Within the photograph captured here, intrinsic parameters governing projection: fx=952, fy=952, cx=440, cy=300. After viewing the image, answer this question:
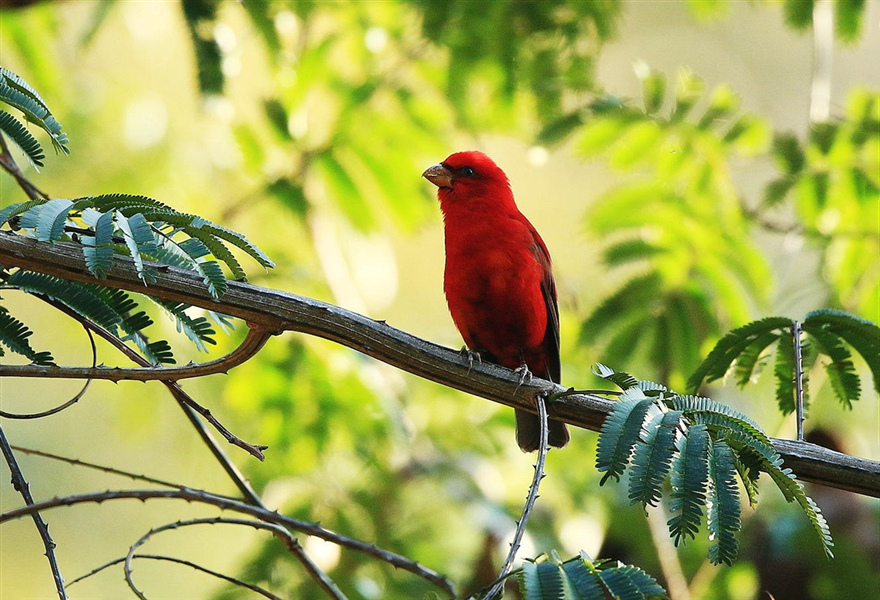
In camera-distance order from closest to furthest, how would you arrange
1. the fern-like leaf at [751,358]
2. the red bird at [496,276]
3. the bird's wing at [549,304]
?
the fern-like leaf at [751,358], the red bird at [496,276], the bird's wing at [549,304]

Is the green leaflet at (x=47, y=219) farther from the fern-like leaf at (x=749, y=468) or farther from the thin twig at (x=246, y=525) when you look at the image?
the fern-like leaf at (x=749, y=468)

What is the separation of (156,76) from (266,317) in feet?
33.3

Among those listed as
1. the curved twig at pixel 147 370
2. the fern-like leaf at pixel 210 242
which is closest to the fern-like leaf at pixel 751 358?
the curved twig at pixel 147 370

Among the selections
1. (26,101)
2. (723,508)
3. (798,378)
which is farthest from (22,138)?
(798,378)

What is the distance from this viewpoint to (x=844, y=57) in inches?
614

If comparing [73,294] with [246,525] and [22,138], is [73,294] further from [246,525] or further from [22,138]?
[246,525]

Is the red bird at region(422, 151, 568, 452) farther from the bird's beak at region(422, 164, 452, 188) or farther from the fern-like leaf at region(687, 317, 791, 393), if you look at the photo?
the fern-like leaf at region(687, 317, 791, 393)

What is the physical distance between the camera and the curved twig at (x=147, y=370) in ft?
8.38

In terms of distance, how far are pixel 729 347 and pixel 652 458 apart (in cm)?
119

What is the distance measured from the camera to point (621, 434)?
8.04ft

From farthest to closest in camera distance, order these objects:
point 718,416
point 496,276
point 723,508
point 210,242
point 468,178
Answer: point 468,178 < point 496,276 < point 210,242 < point 718,416 < point 723,508

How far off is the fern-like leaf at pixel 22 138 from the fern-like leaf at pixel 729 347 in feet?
7.54

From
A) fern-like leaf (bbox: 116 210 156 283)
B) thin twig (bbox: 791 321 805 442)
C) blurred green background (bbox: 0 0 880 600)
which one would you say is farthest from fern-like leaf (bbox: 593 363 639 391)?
blurred green background (bbox: 0 0 880 600)

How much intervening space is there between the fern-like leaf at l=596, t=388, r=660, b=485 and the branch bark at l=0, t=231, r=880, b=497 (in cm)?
43
